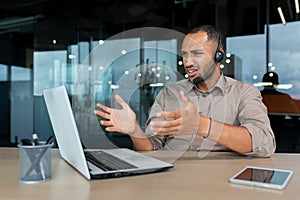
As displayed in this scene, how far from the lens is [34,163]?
795 millimetres

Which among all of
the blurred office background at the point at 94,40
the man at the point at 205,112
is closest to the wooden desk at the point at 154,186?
the man at the point at 205,112

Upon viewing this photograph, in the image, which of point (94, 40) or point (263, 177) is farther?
point (94, 40)

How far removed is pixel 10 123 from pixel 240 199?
16.0 ft

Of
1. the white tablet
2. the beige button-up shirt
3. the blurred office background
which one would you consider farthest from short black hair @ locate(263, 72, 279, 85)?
the white tablet

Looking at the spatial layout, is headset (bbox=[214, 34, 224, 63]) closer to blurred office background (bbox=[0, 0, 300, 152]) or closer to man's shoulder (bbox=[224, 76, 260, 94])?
man's shoulder (bbox=[224, 76, 260, 94])

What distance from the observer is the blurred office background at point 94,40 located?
422 centimetres

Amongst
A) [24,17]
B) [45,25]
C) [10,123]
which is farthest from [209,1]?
[10,123]

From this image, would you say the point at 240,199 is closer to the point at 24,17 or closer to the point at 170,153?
the point at 170,153

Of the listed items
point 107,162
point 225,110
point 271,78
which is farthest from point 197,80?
point 271,78

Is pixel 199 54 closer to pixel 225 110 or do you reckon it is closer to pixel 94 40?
pixel 225 110

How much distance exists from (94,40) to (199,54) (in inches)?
149

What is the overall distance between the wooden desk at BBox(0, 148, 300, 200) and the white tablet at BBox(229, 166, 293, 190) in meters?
0.02

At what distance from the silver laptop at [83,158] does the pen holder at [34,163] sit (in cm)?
7

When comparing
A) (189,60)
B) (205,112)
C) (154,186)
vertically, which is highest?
(189,60)
